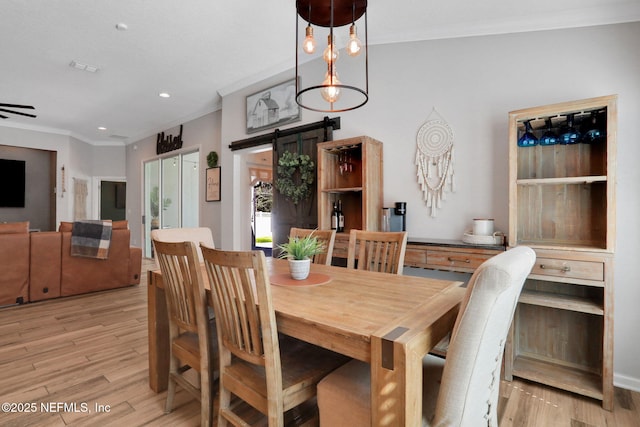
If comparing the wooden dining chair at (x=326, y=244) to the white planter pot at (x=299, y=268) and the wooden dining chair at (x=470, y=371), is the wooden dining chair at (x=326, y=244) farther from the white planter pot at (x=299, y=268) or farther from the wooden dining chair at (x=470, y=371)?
the wooden dining chair at (x=470, y=371)

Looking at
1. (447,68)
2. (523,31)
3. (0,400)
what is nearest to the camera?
(0,400)

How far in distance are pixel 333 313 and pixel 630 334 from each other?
87.2 inches

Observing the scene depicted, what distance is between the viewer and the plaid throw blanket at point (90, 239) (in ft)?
13.4

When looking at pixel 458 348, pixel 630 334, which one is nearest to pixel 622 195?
pixel 630 334

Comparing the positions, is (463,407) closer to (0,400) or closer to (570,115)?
(570,115)

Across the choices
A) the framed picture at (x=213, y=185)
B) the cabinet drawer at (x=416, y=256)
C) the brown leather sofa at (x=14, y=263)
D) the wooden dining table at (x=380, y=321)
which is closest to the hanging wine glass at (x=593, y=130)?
the cabinet drawer at (x=416, y=256)

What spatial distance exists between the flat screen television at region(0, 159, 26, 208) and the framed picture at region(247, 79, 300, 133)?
616cm

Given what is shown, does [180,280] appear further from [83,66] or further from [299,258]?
[83,66]

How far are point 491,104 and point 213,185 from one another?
4101 mm

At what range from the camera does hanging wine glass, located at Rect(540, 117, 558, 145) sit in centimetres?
226

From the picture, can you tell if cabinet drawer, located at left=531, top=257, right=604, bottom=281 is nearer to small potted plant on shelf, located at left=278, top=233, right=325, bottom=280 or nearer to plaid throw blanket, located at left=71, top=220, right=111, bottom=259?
small potted plant on shelf, located at left=278, top=233, right=325, bottom=280

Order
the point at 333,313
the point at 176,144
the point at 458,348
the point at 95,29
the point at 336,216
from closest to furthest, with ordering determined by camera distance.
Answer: the point at 458,348 < the point at 333,313 < the point at 95,29 < the point at 336,216 < the point at 176,144

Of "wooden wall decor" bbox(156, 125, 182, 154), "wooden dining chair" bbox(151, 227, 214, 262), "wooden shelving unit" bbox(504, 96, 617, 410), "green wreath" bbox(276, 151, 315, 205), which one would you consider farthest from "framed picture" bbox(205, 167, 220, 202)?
"wooden shelving unit" bbox(504, 96, 617, 410)

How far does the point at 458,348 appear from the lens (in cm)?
100
